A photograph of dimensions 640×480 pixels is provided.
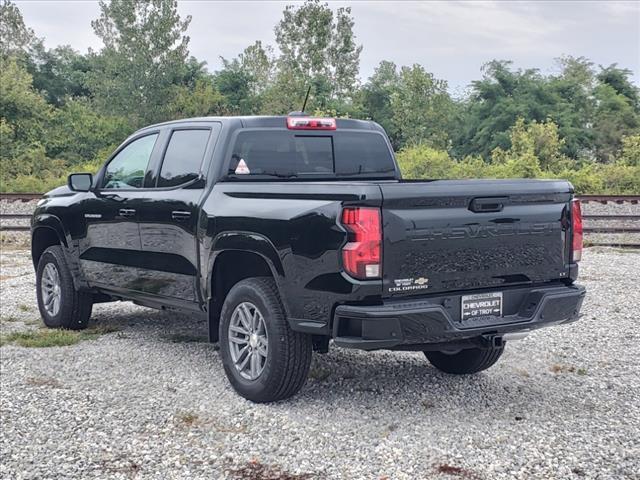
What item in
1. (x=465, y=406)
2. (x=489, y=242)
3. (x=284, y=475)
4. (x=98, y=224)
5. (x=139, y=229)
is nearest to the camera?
(x=284, y=475)

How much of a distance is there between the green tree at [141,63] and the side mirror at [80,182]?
49032 millimetres

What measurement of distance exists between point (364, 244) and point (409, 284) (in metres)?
0.38

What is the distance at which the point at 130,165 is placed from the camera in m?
7.23

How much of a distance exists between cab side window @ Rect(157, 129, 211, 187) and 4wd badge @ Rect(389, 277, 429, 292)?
214 cm

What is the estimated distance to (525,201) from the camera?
527 centimetres

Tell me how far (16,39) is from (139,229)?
226 feet

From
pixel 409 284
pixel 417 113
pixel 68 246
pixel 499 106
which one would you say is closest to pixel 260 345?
pixel 409 284

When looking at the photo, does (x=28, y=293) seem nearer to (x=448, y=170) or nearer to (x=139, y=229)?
(x=139, y=229)

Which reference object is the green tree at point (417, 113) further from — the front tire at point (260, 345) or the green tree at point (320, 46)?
the front tire at point (260, 345)

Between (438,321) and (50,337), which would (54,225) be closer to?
(50,337)

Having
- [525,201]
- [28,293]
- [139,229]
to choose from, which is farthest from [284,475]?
[28,293]

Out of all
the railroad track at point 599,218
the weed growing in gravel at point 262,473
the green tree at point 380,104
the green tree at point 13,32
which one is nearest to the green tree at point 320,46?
the green tree at point 380,104

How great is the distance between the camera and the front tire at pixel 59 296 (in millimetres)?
7977

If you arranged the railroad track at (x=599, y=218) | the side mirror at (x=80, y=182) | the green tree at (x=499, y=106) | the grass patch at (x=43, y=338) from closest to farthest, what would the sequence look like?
the grass patch at (x=43, y=338) → the side mirror at (x=80, y=182) → the railroad track at (x=599, y=218) → the green tree at (x=499, y=106)
